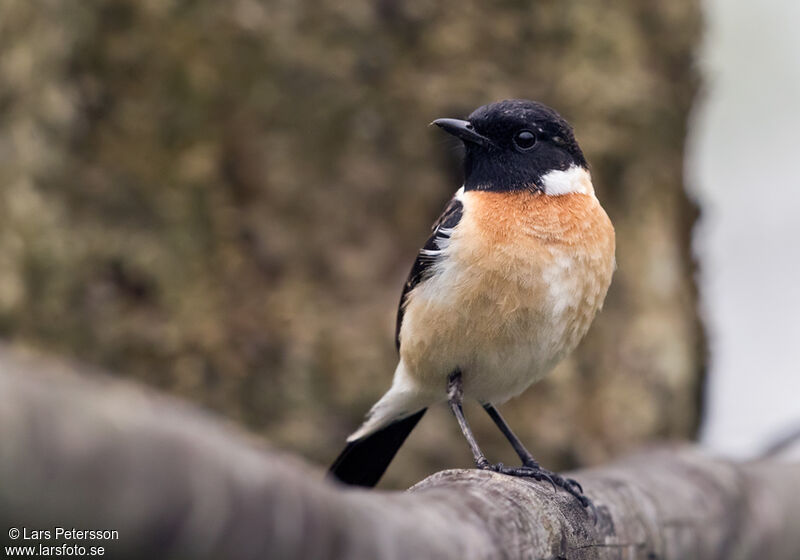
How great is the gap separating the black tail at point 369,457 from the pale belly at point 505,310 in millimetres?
598

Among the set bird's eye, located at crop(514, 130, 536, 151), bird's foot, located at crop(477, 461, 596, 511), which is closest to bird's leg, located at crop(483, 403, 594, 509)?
bird's foot, located at crop(477, 461, 596, 511)

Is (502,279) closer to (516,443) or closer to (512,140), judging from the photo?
(512,140)

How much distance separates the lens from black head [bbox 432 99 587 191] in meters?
4.34

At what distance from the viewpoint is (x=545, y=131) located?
440 cm

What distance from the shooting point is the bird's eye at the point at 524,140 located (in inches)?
172

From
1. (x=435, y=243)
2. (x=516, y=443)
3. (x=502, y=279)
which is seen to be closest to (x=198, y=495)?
(x=502, y=279)

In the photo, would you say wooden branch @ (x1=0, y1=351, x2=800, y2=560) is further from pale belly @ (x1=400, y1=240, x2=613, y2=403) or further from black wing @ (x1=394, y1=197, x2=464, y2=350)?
black wing @ (x1=394, y1=197, x2=464, y2=350)

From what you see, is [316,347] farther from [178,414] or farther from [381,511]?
[178,414]

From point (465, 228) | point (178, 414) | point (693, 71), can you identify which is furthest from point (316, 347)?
point (178, 414)

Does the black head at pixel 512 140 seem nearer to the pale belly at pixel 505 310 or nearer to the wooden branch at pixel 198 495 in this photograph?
the pale belly at pixel 505 310

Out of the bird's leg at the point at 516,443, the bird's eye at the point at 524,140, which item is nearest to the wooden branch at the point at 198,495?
the bird's leg at the point at 516,443

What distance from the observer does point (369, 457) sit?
4.64 meters

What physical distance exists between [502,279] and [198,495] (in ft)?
8.13

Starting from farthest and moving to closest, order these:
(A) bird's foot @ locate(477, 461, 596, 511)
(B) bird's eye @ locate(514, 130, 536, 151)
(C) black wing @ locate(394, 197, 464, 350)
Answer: (B) bird's eye @ locate(514, 130, 536, 151) < (C) black wing @ locate(394, 197, 464, 350) < (A) bird's foot @ locate(477, 461, 596, 511)
